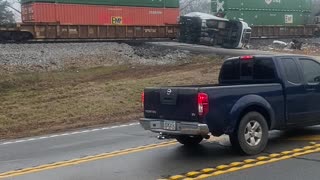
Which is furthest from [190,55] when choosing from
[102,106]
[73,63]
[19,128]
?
[19,128]

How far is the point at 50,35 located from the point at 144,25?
7.68 metres

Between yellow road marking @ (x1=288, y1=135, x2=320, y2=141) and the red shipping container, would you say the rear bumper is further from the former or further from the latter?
the red shipping container

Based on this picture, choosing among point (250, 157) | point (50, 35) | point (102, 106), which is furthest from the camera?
point (50, 35)

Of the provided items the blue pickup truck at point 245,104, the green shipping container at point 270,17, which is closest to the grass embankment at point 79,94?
the blue pickup truck at point 245,104

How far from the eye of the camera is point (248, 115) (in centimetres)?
895

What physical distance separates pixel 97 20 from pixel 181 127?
28456mm

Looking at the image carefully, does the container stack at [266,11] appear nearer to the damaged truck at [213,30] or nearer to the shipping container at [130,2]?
the shipping container at [130,2]

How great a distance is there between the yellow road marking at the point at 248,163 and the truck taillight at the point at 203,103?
925 millimetres

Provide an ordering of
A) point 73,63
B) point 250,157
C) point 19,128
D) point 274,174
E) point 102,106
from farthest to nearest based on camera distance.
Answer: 1. point 73,63
2. point 102,106
3. point 19,128
4. point 250,157
5. point 274,174

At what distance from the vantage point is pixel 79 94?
1931 centimetres

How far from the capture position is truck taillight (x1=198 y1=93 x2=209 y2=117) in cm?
846

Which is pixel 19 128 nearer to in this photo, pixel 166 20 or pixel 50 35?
pixel 50 35

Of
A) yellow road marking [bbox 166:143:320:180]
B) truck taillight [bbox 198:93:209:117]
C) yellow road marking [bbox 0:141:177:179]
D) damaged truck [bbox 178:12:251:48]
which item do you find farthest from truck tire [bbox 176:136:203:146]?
damaged truck [bbox 178:12:251:48]

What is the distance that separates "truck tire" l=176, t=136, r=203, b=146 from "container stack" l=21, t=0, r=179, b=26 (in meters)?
25.4
